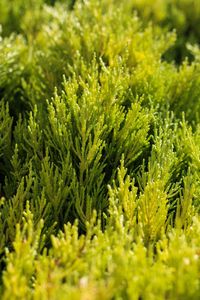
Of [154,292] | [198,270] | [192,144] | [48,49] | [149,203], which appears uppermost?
[48,49]

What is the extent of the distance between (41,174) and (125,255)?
72 cm

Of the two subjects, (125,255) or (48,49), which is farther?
(48,49)

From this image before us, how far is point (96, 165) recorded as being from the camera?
Result: 2617mm

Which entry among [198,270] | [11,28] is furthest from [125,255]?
[11,28]

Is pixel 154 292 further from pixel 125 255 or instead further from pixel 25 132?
pixel 25 132

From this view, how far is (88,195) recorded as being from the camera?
246cm

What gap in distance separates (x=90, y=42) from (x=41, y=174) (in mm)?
1155

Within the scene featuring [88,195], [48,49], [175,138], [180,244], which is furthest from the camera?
[48,49]

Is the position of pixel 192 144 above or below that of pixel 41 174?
above

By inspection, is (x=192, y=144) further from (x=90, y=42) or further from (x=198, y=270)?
(x=90, y=42)

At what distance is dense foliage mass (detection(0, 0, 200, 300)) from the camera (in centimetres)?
198

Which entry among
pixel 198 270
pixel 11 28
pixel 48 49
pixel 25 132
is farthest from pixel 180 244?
pixel 11 28

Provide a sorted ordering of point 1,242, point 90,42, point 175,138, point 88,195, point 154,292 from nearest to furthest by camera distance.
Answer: point 154,292, point 1,242, point 88,195, point 175,138, point 90,42

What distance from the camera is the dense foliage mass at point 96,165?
198 cm
